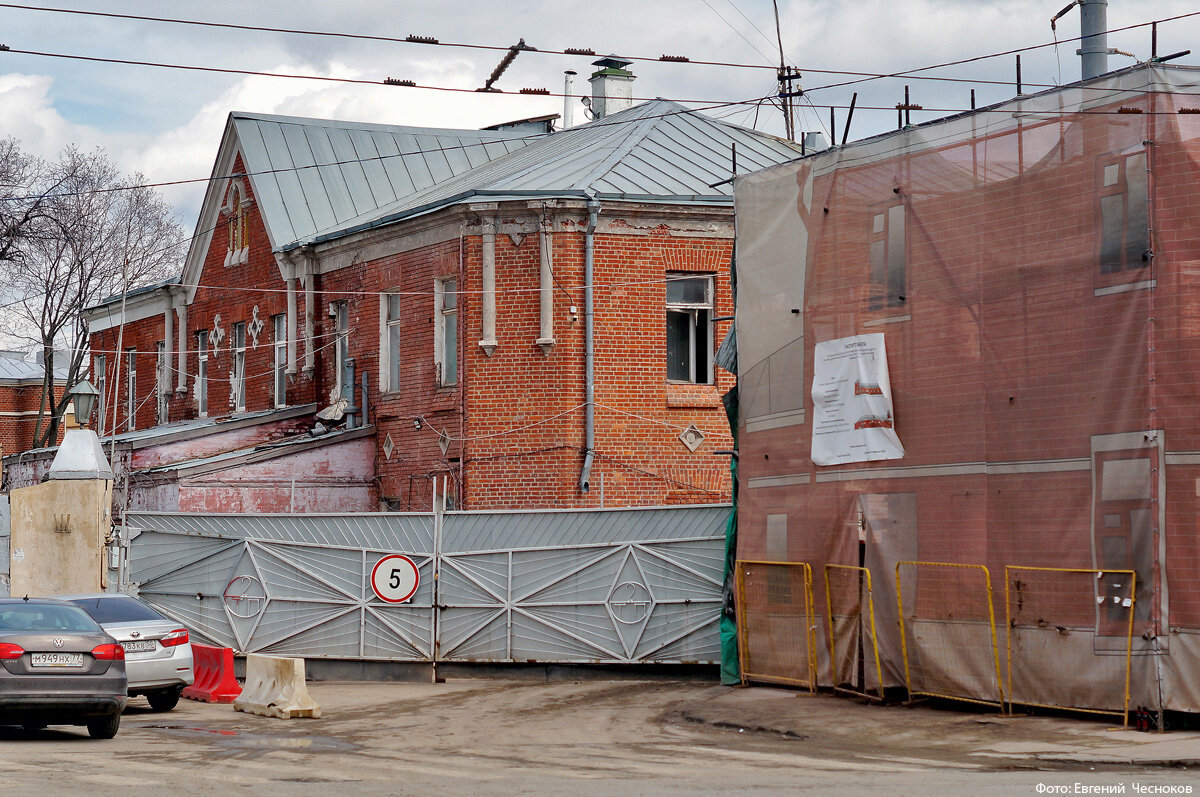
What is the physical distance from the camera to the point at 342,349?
28969mm

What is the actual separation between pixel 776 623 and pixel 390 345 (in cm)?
1252

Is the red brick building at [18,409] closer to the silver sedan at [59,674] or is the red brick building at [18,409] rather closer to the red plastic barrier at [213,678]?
the red plastic barrier at [213,678]

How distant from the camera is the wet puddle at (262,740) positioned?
525 inches

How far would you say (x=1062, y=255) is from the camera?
14305 mm

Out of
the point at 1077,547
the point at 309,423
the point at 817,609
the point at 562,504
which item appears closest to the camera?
the point at 1077,547

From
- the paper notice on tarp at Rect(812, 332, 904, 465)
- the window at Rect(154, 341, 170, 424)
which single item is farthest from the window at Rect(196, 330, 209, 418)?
the paper notice on tarp at Rect(812, 332, 904, 465)

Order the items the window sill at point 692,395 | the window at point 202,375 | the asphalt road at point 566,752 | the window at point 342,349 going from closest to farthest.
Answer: the asphalt road at point 566,752 < the window sill at point 692,395 < the window at point 342,349 < the window at point 202,375

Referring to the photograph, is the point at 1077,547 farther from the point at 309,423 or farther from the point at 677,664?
the point at 309,423

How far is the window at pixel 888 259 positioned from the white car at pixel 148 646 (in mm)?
8913

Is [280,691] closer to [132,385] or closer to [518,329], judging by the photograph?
[518,329]

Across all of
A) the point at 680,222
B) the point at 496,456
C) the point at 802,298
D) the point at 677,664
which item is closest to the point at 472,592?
the point at 677,664

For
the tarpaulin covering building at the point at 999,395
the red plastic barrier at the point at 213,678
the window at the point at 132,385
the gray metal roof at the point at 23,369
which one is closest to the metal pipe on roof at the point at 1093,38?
the tarpaulin covering building at the point at 999,395

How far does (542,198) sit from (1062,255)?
1173 centimetres

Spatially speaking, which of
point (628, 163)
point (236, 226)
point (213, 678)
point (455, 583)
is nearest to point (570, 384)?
point (628, 163)
